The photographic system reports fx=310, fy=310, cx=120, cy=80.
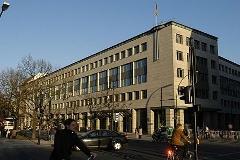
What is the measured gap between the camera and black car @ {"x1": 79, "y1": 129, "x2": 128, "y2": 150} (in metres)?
20.5

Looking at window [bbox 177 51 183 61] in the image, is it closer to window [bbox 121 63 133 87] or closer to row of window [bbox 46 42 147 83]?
row of window [bbox 46 42 147 83]

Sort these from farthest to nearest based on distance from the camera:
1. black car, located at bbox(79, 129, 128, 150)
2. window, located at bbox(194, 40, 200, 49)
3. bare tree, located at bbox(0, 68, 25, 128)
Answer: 1. window, located at bbox(194, 40, 200, 49)
2. bare tree, located at bbox(0, 68, 25, 128)
3. black car, located at bbox(79, 129, 128, 150)

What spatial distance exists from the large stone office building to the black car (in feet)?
73.8

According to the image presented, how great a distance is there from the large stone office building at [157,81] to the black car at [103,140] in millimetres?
22486

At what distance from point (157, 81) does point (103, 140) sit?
33.2m

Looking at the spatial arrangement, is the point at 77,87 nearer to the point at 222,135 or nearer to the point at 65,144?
the point at 222,135

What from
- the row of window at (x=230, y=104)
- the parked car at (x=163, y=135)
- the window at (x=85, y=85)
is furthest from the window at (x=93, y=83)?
the parked car at (x=163, y=135)

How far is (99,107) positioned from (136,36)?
18.0 metres

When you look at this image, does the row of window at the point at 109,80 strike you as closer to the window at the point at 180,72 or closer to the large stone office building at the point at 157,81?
the large stone office building at the point at 157,81

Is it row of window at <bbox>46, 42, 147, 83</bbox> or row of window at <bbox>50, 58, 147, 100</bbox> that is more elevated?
row of window at <bbox>46, 42, 147, 83</bbox>

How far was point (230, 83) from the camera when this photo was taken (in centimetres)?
7356

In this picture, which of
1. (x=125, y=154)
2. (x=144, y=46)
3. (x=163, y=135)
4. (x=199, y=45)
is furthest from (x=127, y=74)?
(x=125, y=154)

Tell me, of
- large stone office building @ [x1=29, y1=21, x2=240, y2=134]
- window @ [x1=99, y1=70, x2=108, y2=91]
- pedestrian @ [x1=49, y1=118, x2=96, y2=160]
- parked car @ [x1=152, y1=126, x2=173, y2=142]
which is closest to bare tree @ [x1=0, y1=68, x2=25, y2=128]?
large stone office building @ [x1=29, y1=21, x2=240, y2=134]

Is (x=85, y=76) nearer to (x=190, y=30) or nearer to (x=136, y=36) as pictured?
(x=136, y=36)
